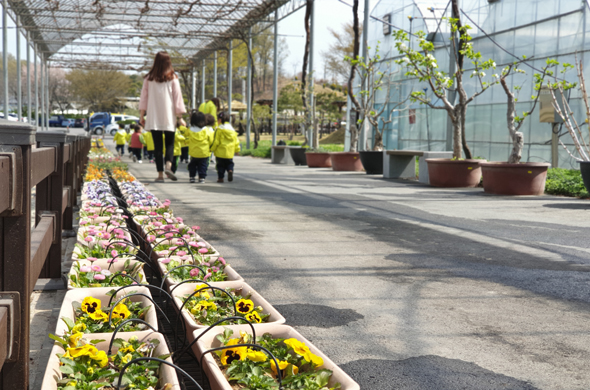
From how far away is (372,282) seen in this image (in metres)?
3.89

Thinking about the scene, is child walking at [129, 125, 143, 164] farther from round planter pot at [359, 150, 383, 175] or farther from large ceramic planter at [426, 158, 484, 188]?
large ceramic planter at [426, 158, 484, 188]

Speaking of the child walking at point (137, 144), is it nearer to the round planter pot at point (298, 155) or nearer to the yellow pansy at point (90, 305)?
the round planter pot at point (298, 155)

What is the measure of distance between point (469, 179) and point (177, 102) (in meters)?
5.36

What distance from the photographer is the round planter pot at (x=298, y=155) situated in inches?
780

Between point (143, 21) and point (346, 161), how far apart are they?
619 inches

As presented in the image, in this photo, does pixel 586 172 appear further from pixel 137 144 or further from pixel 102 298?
pixel 137 144

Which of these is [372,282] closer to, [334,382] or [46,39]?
[334,382]

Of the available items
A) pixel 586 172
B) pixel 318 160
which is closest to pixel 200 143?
pixel 586 172

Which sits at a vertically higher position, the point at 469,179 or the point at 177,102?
the point at 177,102

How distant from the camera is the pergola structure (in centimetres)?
2292

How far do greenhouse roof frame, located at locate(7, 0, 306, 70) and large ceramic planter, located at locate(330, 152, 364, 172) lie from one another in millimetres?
6587

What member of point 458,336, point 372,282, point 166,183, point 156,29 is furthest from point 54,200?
point 156,29

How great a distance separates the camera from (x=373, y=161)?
49.1ft

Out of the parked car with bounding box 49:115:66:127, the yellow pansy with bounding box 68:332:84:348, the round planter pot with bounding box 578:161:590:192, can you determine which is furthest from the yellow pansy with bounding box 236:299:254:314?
the parked car with bounding box 49:115:66:127
